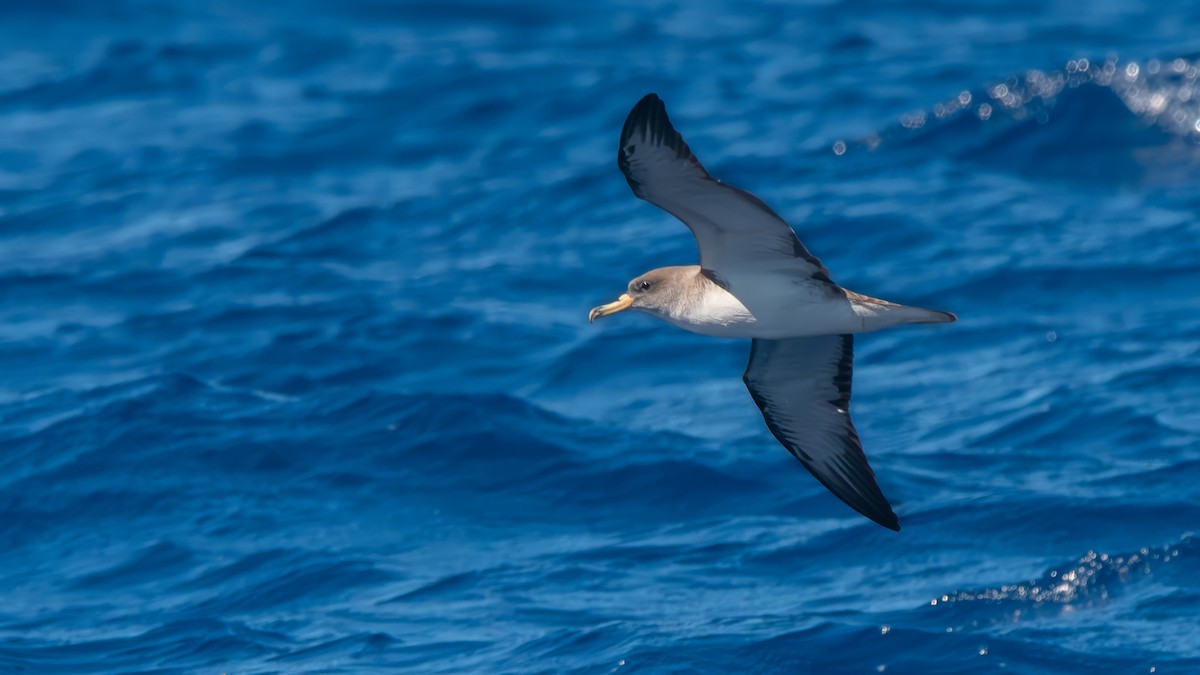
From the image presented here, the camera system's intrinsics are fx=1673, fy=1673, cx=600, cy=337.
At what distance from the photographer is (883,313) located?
874 centimetres

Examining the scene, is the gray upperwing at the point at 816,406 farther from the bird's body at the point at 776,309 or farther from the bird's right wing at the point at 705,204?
the bird's right wing at the point at 705,204

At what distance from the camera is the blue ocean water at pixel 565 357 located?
35.3 ft

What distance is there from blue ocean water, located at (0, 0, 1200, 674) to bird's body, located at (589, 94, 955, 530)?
1263 millimetres

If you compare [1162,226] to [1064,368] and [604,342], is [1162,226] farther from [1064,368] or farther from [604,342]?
[604,342]

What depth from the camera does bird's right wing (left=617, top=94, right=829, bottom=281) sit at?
25.2 ft

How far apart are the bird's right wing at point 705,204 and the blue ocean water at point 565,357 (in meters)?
2.68

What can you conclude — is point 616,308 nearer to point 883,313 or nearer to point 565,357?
point 883,313

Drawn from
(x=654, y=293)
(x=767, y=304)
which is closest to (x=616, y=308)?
(x=654, y=293)

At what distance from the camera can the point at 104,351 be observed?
1457 centimetres

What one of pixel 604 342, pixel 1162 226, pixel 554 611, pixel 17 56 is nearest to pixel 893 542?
pixel 554 611

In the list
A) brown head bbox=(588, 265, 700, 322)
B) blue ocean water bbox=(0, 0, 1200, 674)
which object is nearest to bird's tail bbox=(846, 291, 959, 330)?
brown head bbox=(588, 265, 700, 322)

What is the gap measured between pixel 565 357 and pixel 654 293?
526cm

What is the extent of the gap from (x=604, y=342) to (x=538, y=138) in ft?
17.7

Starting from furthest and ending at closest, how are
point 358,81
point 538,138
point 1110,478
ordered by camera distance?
point 358,81 < point 538,138 < point 1110,478
